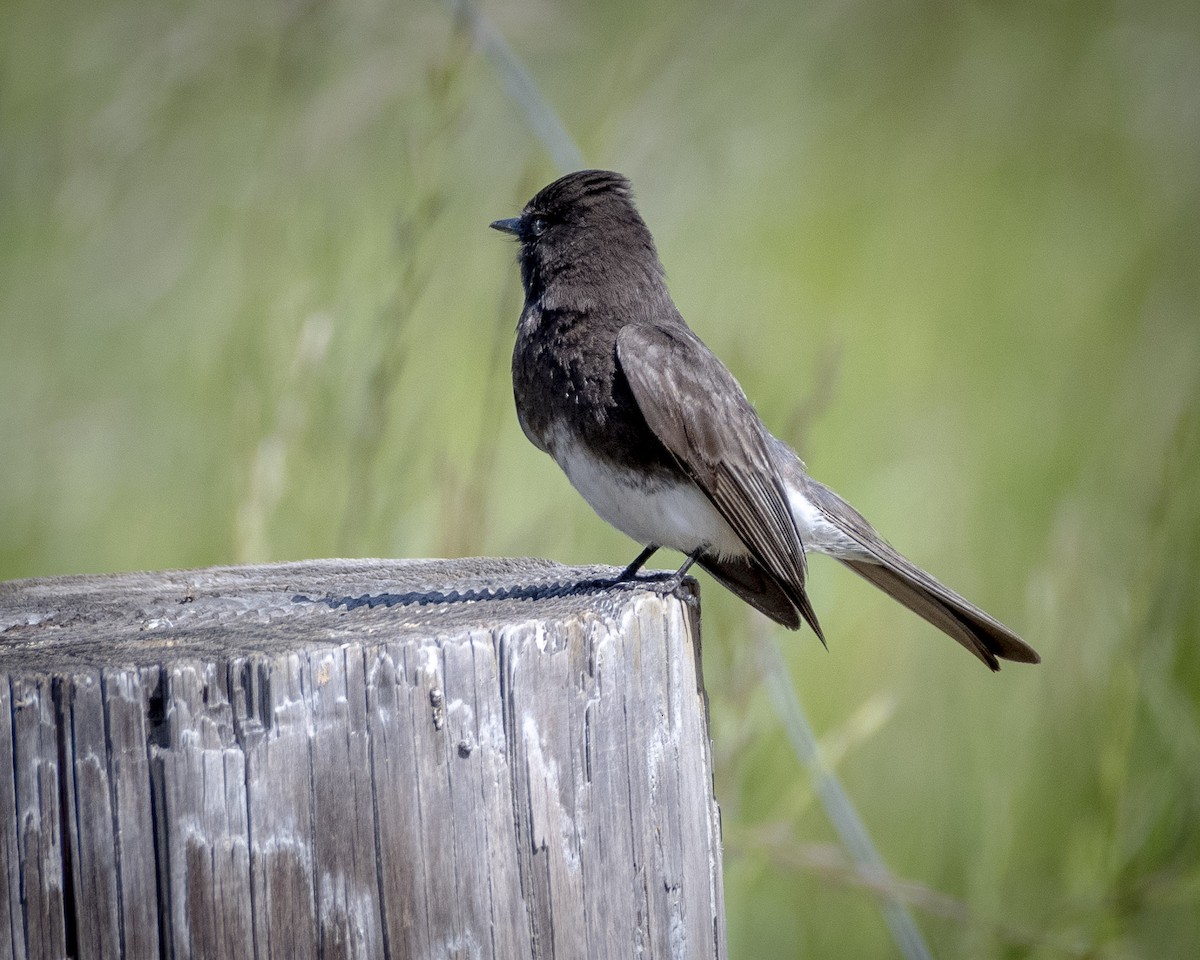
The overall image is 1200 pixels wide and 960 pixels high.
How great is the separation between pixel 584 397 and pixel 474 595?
0.77 m

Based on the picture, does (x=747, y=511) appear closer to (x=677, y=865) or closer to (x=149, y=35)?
(x=677, y=865)

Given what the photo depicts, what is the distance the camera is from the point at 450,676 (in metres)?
1.89

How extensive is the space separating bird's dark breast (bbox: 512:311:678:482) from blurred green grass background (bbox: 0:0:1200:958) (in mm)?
269

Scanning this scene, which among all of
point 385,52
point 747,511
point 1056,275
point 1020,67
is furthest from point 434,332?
point 1020,67

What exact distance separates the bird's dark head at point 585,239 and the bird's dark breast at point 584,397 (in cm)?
19

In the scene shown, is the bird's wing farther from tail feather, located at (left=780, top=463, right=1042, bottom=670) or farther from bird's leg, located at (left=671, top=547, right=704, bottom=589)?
tail feather, located at (left=780, top=463, right=1042, bottom=670)

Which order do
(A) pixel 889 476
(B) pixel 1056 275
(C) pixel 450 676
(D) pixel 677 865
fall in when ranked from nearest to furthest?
(C) pixel 450 676 → (D) pixel 677 865 → (A) pixel 889 476 → (B) pixel 1056 275

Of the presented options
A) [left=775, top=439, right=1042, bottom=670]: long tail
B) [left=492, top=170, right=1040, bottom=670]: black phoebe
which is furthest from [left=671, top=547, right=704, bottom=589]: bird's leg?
[left=775, top=439, right=1042, bottom=670]: long tail

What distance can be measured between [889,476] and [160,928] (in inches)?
147

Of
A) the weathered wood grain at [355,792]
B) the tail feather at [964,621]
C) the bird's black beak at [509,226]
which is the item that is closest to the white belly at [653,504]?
the tail feather at [964,621]

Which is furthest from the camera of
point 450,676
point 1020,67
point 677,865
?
point 1020,67

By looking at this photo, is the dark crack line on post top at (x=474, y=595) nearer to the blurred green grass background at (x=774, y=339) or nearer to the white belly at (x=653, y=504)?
the white belly at (x=653, y=504)

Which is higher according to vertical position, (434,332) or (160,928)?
(434,332)

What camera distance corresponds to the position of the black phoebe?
3.13 metres
